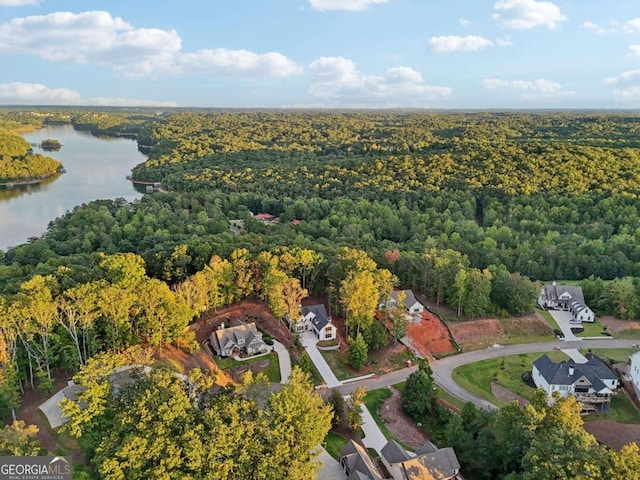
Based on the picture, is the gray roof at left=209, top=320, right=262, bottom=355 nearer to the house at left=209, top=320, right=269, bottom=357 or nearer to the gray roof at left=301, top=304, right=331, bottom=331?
the house at left=209, top=320, right=269, bottom=357

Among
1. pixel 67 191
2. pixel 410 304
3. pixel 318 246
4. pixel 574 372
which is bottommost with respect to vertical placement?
pixel 574 372

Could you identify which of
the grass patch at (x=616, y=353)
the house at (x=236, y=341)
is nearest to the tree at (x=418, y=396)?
the house at (x=236, y=341)

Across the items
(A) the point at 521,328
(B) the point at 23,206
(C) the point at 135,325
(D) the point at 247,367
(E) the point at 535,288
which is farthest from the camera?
(B) the point at 23,206

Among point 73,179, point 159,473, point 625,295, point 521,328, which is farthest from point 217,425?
point 73,179

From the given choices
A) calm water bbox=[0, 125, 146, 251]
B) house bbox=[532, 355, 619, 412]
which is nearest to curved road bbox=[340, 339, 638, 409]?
house bbox=[532, 355, 619, 412]

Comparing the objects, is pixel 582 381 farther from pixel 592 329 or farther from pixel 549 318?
pixel 549 318

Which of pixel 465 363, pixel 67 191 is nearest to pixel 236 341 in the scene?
pixel 465 363

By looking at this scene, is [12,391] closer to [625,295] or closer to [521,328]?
[521,328]
